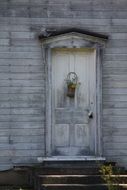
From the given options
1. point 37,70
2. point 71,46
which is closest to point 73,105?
point 37,70

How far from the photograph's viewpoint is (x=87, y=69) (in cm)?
1240

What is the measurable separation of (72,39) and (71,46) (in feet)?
0.47

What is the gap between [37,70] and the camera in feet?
40.2

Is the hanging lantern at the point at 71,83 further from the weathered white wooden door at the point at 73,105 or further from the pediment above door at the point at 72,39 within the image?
the pediment above door at the point at 72,39

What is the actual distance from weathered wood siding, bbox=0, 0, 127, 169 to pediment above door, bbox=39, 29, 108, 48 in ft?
0.53

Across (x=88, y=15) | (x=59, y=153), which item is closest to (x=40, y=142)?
(x=59, y=153)

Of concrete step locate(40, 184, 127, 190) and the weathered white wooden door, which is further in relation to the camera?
the weathered white wooden door

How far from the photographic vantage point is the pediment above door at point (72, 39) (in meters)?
12.2

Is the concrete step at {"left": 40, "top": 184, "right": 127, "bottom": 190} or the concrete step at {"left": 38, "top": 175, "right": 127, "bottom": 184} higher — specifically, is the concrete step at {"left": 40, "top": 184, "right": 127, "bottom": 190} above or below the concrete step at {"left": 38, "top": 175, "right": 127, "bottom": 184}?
below

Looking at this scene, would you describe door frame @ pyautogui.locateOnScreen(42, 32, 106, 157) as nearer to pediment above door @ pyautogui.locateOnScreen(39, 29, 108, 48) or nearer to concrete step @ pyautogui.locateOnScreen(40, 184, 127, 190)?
pediment above door @ pyautogui.locateOnScreen(39, 29, 108, 48)

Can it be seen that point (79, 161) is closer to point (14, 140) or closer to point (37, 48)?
point (14, 140)

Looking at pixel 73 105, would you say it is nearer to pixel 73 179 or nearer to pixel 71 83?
pixel 71 83

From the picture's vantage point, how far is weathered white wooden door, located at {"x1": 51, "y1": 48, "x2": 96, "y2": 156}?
40.3 ft

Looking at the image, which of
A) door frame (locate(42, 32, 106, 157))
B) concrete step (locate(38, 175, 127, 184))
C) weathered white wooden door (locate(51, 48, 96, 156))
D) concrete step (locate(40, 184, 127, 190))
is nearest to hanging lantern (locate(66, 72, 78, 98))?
weathered white wooden door (locate(51, 48, 96, 156))
